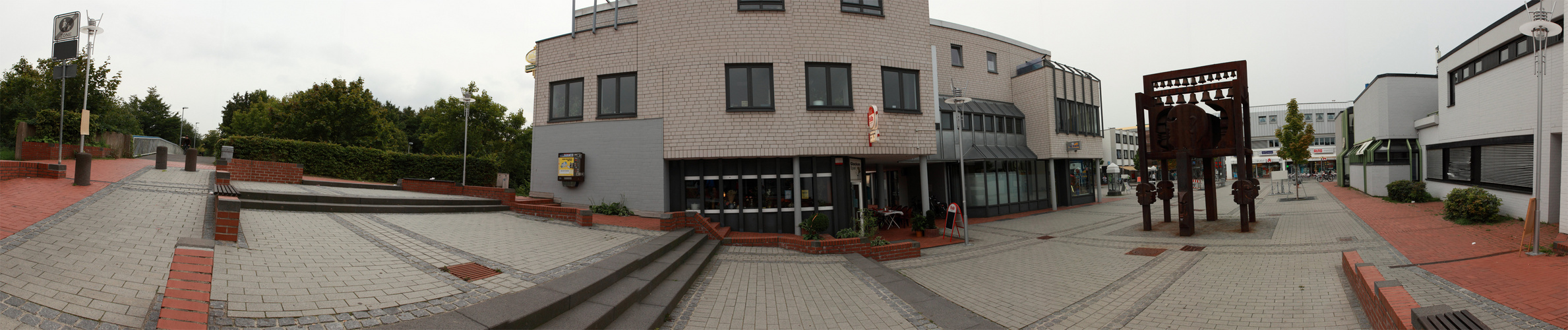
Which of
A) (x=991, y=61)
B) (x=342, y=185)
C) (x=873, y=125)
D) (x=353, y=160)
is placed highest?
(x=991, y=61)

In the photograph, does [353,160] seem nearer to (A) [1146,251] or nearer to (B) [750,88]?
(B) [750,88]

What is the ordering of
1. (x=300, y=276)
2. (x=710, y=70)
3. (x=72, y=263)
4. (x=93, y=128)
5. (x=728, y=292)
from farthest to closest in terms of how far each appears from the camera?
(x=93, y=128)
(x=710, y=70)
(x=728, y=292)
(x=300, y=276)
(x=72, y=263)

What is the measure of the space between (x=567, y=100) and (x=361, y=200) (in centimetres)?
446

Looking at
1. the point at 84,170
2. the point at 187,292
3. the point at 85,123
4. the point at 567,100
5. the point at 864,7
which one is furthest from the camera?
the point at 85,123

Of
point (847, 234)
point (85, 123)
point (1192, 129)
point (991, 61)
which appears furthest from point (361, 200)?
point (991, 61)

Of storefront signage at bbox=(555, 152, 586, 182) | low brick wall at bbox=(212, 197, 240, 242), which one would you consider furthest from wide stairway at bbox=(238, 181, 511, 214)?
low brick wall at bbox=(212, 197, 240, 242)

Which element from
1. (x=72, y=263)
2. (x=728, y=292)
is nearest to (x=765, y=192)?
(x=728, y=292)

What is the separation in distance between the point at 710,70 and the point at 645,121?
184cm

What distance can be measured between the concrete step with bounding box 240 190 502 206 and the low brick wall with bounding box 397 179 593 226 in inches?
16.6

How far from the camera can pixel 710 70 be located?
1120 centimetres

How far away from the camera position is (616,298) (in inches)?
194

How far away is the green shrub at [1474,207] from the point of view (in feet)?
34.4

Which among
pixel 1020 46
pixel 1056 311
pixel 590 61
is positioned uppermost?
pixel 1020 46

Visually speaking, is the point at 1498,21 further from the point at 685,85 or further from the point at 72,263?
the point at 72,263
